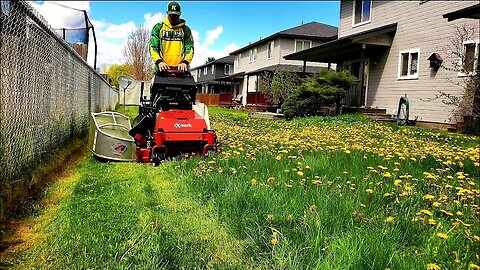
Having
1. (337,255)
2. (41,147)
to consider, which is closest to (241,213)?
(337,255)

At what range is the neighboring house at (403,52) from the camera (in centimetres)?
1505

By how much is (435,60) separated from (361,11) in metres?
7.42

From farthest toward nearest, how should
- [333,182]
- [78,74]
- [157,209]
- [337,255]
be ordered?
[78,74] → [333,182] → [157,209] → [337,255]

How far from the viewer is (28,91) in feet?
14.0

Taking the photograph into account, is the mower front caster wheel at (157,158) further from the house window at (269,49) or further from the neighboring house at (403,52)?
the house window at (269,49)

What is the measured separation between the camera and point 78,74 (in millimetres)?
Answer: 8117

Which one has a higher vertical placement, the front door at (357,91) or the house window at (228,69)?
the house window at (228,69)

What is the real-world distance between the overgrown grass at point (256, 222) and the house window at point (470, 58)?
9.22m

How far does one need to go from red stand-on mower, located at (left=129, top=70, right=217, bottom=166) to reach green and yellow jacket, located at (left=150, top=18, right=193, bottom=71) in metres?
0.42

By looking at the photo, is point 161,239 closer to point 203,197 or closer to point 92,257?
point 92,257

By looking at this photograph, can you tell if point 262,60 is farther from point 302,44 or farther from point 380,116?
point 380,116

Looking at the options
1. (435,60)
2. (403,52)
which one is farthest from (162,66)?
(403,52)

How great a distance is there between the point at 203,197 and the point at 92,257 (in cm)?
148

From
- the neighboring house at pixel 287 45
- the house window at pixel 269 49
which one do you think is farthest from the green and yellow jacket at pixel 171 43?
the house window at pixel 269 49
